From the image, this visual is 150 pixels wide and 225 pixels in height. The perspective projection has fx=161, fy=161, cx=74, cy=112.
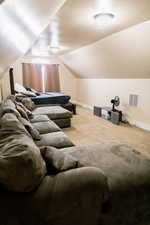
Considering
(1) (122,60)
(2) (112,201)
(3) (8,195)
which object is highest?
(1) (122,60)

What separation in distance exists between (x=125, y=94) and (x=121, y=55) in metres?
1.24

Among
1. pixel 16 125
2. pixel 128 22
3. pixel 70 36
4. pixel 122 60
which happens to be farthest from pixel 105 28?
pixel 16 125

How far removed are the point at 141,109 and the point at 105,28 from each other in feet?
7.43

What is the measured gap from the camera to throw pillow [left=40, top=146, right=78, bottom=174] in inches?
46.6

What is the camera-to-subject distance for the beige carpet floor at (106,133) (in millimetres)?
3361

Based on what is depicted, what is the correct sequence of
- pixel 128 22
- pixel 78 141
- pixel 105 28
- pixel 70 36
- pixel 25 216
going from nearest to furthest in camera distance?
1. pixel 25 216
2. pixel 128 22
3. pixel 105 28
4. pixel 78 141
5. pixel 70 36

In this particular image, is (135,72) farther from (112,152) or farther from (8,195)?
(8,195)

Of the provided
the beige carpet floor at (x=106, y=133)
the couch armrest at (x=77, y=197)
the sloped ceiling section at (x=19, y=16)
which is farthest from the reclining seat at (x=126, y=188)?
the beige carpet floor at (x=106, y=133)

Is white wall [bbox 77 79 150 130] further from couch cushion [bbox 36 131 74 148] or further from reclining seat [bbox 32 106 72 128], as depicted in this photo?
couch cushion [bbox 36 131 74 148]

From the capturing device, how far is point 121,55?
12.8ft

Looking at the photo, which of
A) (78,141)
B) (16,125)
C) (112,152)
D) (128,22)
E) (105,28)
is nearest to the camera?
(16,125)

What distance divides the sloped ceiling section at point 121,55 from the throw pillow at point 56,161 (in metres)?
2.61

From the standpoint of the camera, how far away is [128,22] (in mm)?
2703

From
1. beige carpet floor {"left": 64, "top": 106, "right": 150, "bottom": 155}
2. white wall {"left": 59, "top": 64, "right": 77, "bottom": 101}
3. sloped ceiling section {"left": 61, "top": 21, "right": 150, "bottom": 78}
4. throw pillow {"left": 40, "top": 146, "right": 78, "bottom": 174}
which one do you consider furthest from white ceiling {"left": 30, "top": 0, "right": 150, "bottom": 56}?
white wall {"left": 59, "top": 64, "right": 77, "bottom": 101}
